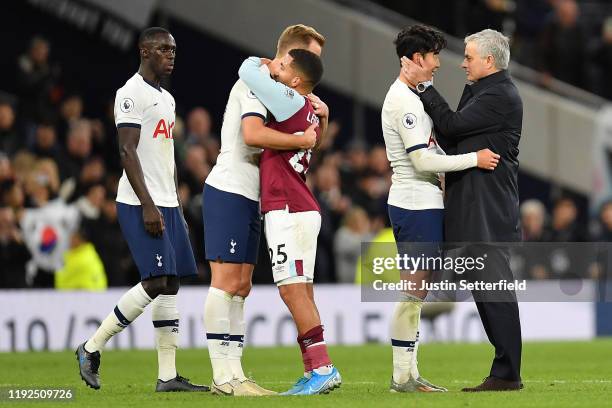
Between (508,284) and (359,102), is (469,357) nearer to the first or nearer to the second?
(508,284)

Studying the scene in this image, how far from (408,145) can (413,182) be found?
0.28 metres

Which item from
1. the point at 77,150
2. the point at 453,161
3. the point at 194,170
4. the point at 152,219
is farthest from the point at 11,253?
the point at 453,161

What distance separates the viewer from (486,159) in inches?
352

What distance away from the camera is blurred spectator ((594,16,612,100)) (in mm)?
22062

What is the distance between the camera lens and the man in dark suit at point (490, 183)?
8.91m

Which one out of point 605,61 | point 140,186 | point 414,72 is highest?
point 605,61

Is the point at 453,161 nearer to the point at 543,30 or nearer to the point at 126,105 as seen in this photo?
the point at 126,105

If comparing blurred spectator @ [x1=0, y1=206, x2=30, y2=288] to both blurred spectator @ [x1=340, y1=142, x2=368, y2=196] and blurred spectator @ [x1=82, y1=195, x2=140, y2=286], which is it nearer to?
blurred spectator @ [x1=82, y1=195, x2=140, y2=286]

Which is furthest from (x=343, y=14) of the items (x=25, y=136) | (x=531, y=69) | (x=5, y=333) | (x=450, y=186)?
(x=450, y=186)

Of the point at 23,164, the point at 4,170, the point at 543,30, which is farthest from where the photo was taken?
the point at 543,30

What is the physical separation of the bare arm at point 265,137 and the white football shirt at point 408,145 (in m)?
0.73

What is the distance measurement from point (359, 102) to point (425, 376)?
9533 mm

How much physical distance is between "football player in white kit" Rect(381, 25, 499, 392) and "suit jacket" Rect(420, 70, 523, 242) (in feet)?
0.32

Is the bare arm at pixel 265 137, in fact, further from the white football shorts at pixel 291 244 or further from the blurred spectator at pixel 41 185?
the blurred spectator at pixel 41 185
